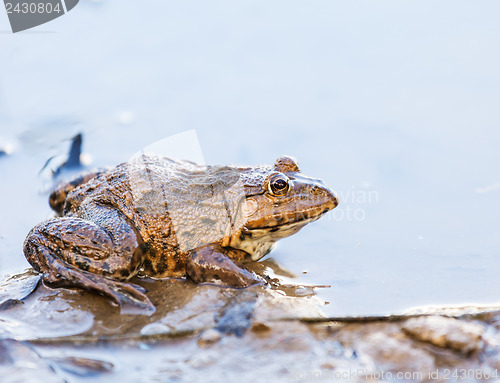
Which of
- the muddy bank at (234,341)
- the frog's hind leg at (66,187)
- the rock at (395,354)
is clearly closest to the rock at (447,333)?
the muddy bank at (234,341)

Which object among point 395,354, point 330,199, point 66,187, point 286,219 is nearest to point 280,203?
point 286,219

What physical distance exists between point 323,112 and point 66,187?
154 inches

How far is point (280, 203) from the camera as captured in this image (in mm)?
4691

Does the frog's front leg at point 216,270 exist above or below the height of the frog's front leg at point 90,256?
below

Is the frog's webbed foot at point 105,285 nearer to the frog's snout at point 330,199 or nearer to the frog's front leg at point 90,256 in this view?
the frog's front leg at point 90,256

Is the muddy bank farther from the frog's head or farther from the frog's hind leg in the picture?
the frog's hind leg

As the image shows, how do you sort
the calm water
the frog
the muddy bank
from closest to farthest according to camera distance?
the muddy bank < the frog < the calm water

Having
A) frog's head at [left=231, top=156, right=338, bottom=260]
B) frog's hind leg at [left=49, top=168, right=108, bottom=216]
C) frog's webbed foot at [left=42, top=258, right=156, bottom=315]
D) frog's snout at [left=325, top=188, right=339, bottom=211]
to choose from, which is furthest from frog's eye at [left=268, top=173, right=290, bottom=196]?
frog's hind leg at [left=49, top=168, right=108, bottom=216]

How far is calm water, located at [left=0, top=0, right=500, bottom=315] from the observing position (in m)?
5.15

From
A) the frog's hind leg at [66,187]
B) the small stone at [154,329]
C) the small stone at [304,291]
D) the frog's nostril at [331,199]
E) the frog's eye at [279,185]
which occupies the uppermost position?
the frog's hind leg at [66,187]

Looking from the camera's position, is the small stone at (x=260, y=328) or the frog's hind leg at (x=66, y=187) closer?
the small stone at (x=260, y=328)

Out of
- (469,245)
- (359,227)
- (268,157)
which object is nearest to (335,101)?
(268,157)

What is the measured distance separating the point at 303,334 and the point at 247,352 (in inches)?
17.0

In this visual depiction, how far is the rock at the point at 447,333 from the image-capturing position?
355cm
